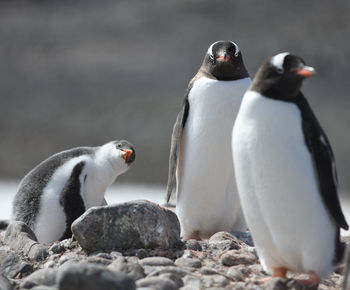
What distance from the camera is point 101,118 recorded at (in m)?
20.2

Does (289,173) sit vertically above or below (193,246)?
above

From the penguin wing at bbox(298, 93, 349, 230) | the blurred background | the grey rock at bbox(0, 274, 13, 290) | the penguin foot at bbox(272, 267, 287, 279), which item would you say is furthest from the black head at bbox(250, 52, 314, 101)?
the blurred background

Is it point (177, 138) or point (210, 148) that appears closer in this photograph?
point (210, 148)

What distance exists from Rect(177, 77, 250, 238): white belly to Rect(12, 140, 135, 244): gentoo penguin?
2.44 ft

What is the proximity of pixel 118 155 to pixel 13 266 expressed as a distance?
1.72 m

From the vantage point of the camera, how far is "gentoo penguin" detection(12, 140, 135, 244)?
464 cm

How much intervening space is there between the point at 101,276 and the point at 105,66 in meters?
21.5

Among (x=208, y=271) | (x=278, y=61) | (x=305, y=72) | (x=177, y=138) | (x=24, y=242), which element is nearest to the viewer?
(x=305, y=72)

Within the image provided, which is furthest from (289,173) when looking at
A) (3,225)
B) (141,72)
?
(141,72)

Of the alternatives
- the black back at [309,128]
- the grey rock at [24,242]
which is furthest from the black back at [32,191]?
the black back at [309,128]

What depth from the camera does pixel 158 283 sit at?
2.84 metres

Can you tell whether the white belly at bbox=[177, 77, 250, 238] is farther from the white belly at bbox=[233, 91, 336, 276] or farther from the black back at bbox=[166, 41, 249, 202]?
the white belly at bbox=[233, 91, 336, 276]

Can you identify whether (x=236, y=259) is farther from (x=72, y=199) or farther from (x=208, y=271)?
(x=72, y=199)

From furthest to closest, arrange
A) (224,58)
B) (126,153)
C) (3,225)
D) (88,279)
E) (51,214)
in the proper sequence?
(3,225), (126,153), (51,214), (224,58), (88,279)
